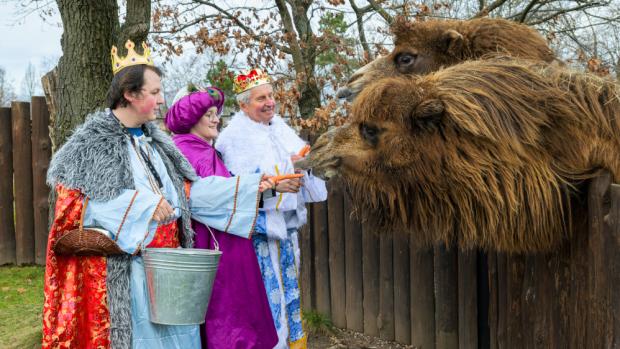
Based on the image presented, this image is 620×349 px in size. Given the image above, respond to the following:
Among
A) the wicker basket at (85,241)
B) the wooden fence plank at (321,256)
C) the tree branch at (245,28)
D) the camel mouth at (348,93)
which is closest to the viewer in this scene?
the wicker basket at (85,241)

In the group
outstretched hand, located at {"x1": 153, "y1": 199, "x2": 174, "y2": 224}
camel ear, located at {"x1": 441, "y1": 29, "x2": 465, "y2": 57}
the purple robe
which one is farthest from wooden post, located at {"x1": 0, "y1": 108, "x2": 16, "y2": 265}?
camel ear, located at {"x1": 441, "y1": 29, "x2": 465, "y2": 57}

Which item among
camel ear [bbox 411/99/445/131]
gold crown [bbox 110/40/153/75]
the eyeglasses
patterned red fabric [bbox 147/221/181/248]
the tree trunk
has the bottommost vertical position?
patterned red fabric [bbox 147/221/181/248]

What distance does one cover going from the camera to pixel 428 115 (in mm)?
2240

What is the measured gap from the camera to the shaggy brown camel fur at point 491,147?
2176 millimetres

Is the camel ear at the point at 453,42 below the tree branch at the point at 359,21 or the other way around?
below

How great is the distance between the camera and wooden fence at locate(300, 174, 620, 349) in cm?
216

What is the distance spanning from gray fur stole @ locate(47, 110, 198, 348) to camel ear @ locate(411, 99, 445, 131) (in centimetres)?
148

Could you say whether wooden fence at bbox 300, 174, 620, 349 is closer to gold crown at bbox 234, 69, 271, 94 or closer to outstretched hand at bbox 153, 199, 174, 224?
outstretched hand at bbox 153, 199, 174, 224

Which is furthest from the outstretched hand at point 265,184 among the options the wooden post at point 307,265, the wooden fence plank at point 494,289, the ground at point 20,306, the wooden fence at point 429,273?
the ground at point 20,306

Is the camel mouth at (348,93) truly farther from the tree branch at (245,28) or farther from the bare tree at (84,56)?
the tree branch at (245,28)

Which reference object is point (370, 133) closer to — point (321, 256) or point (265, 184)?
point (265, 184)

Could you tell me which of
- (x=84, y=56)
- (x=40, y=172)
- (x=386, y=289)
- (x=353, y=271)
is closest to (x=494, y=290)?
(x=386, y=289)

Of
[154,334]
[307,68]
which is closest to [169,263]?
[154,334]

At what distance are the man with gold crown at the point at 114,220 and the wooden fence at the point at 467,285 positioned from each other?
132cm
